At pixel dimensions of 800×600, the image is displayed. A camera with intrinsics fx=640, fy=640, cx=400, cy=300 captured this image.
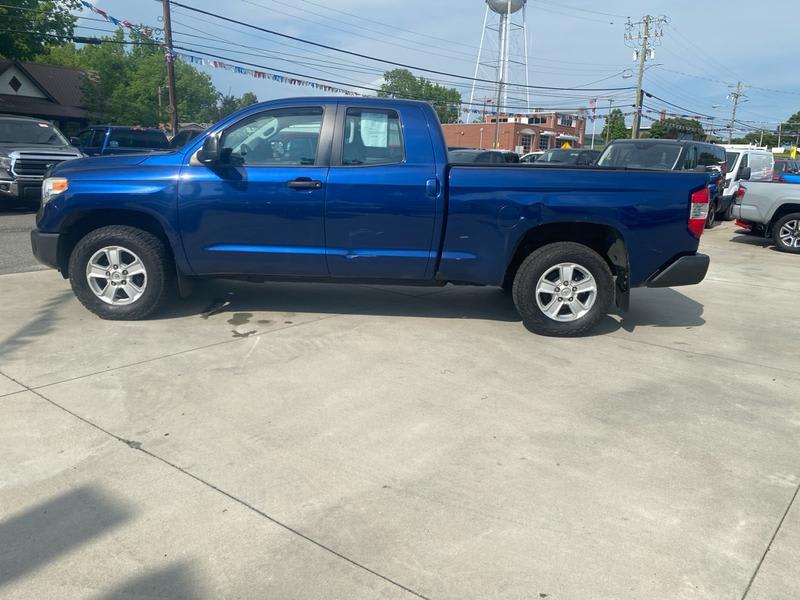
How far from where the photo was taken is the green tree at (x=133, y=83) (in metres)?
42.7

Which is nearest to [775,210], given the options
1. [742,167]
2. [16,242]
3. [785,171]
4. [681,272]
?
[742,167]

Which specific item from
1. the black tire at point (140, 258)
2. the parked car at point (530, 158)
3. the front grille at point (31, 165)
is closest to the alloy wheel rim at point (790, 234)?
the black tire at point (140, 258)

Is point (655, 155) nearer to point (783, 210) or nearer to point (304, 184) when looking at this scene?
point (783, 210)

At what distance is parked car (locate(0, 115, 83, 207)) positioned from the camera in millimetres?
12273

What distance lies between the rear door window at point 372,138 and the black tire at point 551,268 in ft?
4.71

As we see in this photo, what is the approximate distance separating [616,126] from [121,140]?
7312 centimetres

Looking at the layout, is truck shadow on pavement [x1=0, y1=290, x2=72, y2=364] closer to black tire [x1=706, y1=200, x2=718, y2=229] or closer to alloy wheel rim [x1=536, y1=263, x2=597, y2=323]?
alloy wheel rim [x1=536, y1=263, x2=597, y2=323]

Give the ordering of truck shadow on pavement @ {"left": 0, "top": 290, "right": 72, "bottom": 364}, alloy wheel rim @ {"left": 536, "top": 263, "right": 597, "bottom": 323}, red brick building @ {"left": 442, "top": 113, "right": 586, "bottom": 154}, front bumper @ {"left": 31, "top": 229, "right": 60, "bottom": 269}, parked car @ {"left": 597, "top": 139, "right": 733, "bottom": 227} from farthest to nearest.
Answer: red brick building @ {"left": 442, "top": 113, "right": 586, "bottom": 154}
parked car @ {"left": 597, "top": 139, "right": 733, "bottom": 227}
front bumper @ {"left": 31, "top": 229, "right": 60, "bottom": 269}
alloy wheel rim @ {"left": 536, "top": 263, "right": 597, "bottom": 323}
truck shadow on pavement @ {"left": 0, "top": 290, "right": 72, "bottom": 364}

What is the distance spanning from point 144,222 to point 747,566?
5.00 m

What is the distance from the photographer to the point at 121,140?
17.0m

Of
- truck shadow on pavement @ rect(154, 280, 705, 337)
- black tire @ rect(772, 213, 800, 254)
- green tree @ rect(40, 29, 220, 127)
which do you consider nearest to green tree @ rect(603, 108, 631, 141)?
green tree @ rect(40, 29, 220, 127)

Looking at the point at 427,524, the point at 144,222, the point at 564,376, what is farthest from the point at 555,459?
the point at 144,222

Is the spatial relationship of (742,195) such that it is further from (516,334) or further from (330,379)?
(330,379)

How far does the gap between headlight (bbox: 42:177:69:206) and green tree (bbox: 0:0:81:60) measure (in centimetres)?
2624
